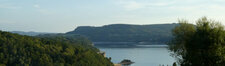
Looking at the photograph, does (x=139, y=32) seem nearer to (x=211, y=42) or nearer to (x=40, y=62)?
(x=40, y=62)

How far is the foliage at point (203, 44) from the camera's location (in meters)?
9.33

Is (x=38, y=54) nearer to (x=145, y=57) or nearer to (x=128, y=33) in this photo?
(x=145, y=57)

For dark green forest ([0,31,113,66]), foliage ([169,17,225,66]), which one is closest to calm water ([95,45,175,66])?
dark green forest ([0,31,113,66])

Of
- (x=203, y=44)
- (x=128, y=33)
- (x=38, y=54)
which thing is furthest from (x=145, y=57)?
(x=128, y=33)

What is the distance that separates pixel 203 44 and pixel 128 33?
121 metres

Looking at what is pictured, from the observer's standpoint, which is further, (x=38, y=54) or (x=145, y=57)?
(x=145, y=57)

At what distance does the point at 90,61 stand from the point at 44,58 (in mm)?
Answer: 5868

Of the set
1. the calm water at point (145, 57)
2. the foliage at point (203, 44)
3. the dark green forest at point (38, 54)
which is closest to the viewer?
the foliage at point (203, 44)

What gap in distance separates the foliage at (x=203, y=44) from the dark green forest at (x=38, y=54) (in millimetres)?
21071

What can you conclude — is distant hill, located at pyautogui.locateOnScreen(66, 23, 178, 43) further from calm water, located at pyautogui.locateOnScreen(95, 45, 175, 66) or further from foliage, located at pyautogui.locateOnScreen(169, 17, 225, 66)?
foliage, located at pyautogui.locateOnScreen(169, 17, 225, 66)

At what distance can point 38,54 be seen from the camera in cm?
3092

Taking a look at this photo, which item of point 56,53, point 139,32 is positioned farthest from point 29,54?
point 139,32

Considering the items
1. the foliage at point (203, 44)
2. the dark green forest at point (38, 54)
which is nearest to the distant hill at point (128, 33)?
the dark green forest at point (38, 54)

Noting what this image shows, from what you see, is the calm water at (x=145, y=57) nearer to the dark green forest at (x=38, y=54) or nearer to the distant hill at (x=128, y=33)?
the dark green forest at (x=38, y=54)
